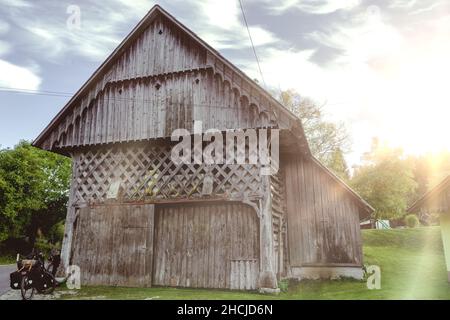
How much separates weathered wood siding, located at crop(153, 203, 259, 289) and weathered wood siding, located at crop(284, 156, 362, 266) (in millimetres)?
4012

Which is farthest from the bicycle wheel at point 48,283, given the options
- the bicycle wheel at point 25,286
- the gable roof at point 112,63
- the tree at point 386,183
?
the tree at point 386,183

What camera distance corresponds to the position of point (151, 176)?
12.9 m

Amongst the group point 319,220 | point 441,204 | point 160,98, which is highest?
point 160,98

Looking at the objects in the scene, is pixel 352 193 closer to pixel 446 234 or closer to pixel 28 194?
pixel 446 234

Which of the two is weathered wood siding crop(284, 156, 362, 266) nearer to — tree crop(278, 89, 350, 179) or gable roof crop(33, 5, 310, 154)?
gable roof crop(33, 5, 310, 154)

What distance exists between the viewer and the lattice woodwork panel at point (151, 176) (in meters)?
11.9

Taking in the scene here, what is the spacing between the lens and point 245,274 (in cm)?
1141

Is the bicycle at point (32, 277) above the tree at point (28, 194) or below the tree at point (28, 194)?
below

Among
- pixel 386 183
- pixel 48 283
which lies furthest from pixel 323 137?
pixel 48 283

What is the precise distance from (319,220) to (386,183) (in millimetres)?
25412

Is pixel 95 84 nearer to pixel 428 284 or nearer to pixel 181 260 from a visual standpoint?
pixel 181 260

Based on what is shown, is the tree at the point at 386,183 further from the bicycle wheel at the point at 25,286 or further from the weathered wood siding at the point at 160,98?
the bicycle wheel at the point at 25,286

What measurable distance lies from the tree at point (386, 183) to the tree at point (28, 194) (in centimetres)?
3364

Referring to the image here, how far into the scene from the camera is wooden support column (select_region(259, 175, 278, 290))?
10.6 meters
